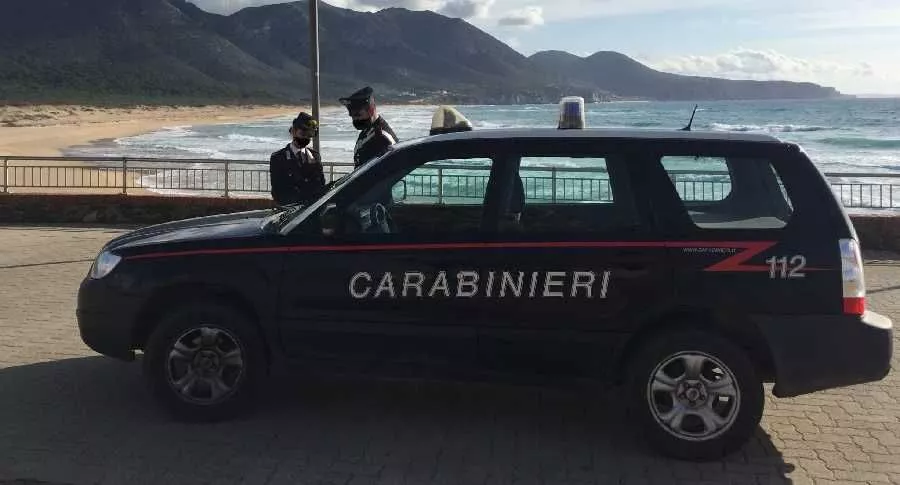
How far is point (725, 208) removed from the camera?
14.4 ft

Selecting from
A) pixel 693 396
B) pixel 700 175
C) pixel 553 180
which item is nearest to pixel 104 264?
pixel 553 180

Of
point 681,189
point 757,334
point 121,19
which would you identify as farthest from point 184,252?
point 121,19

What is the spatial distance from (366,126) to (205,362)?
232cm

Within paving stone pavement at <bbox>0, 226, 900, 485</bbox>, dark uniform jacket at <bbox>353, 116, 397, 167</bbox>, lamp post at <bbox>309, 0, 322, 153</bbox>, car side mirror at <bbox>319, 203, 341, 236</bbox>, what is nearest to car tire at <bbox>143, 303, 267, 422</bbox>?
paving stone pavement at <bbox>0, 226, 900, 485</bbox>

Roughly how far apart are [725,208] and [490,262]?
4.26 feet

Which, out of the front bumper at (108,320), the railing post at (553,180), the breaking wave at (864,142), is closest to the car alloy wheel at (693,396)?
the railing post at (553,180)

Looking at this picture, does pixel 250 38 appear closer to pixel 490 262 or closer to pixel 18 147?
pixel 18 147

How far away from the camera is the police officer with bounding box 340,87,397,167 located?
240 inches

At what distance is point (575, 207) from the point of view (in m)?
4.51

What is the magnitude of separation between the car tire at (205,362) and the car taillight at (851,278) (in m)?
3.05

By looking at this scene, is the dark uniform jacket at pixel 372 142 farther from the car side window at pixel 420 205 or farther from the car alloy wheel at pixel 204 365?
the car alloy wheel at pixel 204 365

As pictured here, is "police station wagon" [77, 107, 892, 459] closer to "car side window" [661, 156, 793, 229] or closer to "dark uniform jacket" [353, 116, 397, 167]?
"car side window" [661, 156, 793, 229]

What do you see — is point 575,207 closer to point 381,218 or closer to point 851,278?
point 381,218

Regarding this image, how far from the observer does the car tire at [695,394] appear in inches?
162
